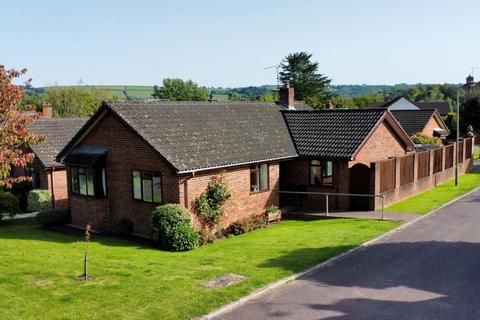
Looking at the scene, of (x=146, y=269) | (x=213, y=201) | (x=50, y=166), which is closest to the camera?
(x=146, y=269)

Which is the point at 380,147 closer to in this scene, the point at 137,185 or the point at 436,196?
the point at 436,196

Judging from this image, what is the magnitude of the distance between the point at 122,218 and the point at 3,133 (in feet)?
30.7

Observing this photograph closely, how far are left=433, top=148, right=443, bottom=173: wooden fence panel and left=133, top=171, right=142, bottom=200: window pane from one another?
60.4 ft

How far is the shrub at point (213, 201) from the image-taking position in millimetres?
19750

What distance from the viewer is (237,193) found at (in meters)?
21.6

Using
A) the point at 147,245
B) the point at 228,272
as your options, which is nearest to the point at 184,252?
the point at 147,245

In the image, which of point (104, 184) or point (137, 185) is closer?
point (137, 185)

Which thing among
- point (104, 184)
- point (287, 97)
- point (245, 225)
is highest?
point (287, 97)

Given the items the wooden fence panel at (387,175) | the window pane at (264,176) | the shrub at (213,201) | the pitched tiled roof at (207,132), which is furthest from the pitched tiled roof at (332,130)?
the shrub at (213,201)

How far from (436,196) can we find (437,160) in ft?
16.9

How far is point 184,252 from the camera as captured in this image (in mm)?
17844

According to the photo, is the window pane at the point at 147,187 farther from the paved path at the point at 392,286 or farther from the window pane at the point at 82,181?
the paved path at the point at 392,286

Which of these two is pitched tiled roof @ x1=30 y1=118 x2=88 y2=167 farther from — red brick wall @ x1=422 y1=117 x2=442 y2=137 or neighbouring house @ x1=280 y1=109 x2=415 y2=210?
red brick wall @ x1=422 y1=117 x2=442 y2=137

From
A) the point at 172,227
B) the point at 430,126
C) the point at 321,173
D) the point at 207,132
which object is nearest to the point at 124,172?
the point at 207,132
